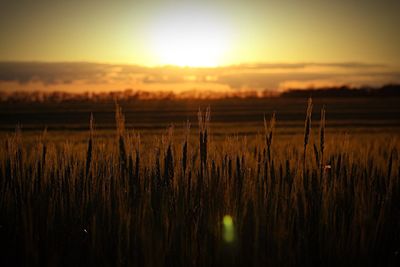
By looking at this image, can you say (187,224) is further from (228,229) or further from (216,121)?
(216,121)

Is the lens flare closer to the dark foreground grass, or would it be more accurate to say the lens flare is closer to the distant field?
the dark foreground grass

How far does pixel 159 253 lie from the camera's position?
9.05 ft

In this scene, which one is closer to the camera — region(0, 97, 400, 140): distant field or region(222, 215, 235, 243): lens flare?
region(222, 215, 235, 243): lens flare

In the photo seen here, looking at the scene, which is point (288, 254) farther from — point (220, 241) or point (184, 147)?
point (184, 147)

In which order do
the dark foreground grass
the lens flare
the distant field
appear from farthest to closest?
the distant field < the lens flare < the dark foreground grass

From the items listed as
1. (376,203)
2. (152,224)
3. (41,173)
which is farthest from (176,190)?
(376,203)

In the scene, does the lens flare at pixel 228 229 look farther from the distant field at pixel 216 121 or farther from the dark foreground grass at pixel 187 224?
the distant field at pixel 216 121

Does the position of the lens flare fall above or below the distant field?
above

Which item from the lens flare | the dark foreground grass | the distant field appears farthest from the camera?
the distant field

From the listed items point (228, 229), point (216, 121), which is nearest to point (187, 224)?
point (228, 229)

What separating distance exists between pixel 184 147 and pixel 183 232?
74cm

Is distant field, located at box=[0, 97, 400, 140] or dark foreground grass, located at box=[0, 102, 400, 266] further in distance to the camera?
distant field, located at box=[0, 97, 400, 140]

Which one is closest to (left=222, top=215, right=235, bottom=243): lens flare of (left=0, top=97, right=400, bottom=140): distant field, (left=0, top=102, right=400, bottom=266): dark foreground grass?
A: (left=0, top=102, right=400, bottom=266): dark foreground grass

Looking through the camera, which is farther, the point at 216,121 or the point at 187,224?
the point at 216,121
